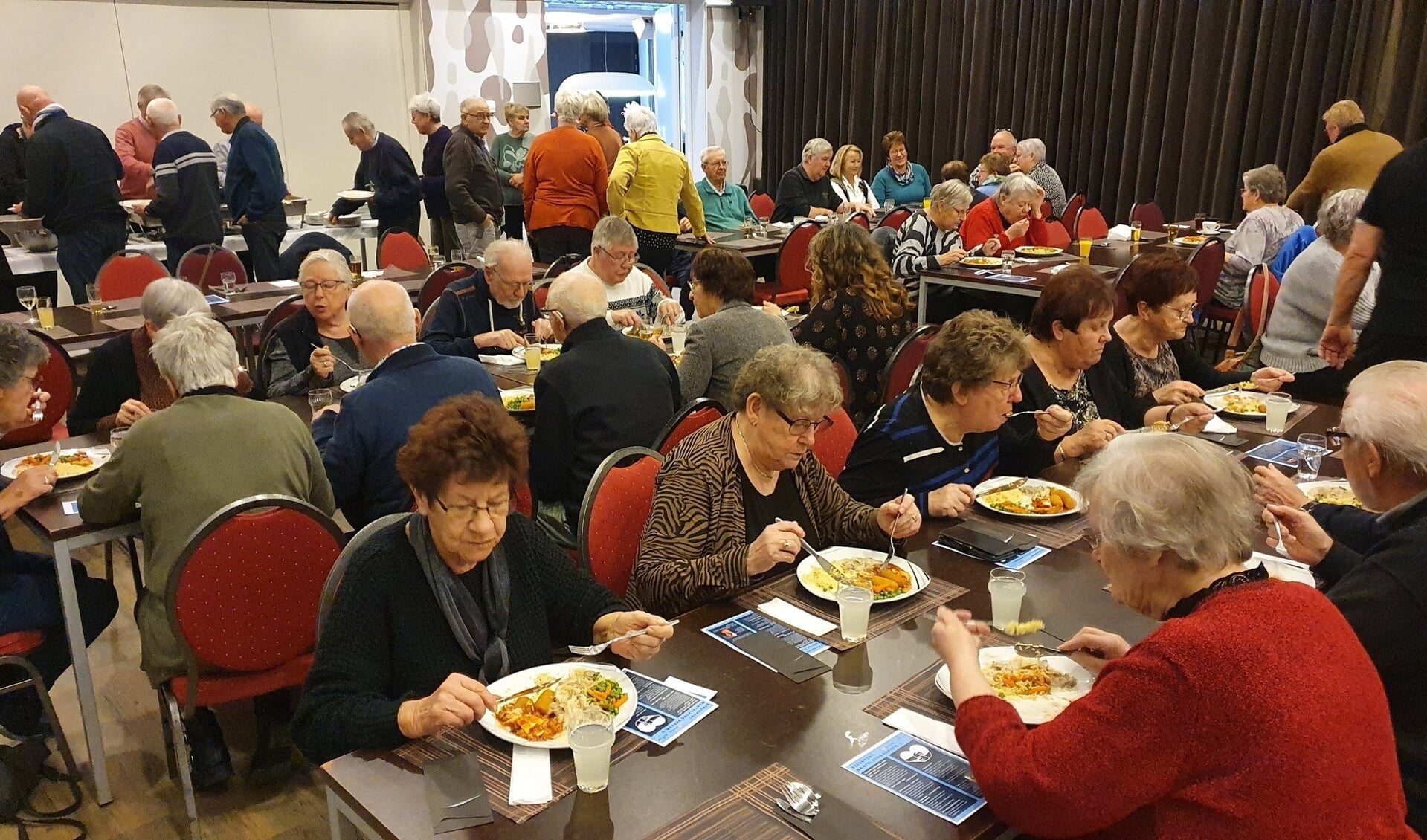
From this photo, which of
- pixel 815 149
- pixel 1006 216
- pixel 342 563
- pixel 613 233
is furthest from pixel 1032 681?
pixel 815 149

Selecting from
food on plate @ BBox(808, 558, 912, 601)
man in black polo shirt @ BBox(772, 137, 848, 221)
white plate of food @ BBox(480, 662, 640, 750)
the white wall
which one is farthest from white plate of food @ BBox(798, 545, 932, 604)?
the white wall

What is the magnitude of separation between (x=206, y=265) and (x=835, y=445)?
178 inches

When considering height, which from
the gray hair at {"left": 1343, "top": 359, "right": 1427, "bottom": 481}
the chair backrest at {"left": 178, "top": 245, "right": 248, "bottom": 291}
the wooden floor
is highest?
the gray hair at {"left": 1343, "top": 359, "right": 1427, "bottom": 481}

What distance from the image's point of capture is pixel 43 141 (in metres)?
6.85

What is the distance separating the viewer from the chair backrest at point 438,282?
5.77m

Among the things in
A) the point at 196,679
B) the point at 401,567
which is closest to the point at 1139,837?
the point at 401,567

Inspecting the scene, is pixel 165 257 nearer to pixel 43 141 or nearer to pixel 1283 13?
pixel 43 141

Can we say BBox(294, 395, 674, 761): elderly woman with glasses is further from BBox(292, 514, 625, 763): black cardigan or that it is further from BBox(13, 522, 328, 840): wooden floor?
BBox(13, 522, 328, 840): wooden floor

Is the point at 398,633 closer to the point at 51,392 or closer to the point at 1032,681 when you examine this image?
the point at 1032,681

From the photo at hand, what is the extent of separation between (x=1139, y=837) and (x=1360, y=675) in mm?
387

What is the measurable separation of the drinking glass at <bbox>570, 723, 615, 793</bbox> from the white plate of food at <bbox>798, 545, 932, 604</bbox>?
2.50 feet

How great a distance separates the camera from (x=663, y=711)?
186 centimetres

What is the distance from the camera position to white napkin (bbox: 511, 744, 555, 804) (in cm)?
162

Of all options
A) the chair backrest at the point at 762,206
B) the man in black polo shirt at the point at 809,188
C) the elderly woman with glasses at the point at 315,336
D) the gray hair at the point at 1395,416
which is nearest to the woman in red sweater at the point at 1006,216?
the man in black polo shirt at the point at 809,188
